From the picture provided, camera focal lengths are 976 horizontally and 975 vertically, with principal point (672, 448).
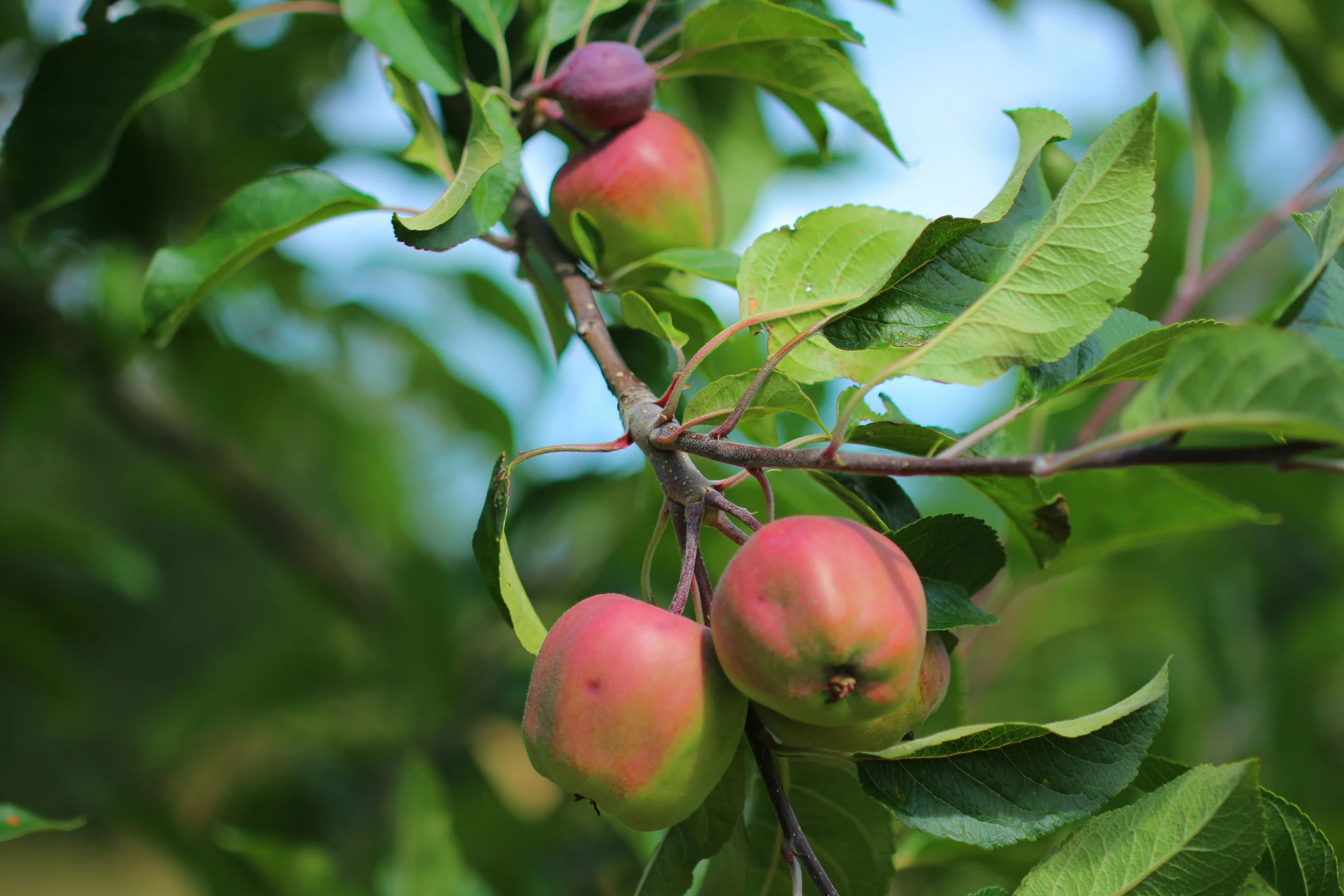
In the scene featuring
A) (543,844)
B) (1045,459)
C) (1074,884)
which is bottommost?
(543,844)

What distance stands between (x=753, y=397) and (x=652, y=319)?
12cm

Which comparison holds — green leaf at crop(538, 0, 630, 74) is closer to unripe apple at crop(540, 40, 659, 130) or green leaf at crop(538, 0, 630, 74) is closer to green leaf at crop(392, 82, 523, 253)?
unripe apple at crop(540, 40, 659, 130)

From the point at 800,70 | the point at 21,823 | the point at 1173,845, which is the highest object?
the point at 800,70

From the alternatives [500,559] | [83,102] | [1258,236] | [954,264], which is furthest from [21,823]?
[1258,236]

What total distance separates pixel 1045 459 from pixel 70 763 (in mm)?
2762

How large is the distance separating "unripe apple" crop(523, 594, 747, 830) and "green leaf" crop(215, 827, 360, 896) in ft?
2.59

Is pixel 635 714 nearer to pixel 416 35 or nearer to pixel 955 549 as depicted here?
pixel 955 549

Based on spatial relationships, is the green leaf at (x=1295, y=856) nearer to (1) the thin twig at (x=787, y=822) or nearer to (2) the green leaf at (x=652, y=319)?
(1) the thin twig at (x=787, y=822)

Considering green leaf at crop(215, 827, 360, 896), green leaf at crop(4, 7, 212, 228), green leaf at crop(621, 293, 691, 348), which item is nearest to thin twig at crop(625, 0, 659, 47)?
green leaf at crop(621, 293, 691, 348)

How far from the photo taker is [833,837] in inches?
28.4

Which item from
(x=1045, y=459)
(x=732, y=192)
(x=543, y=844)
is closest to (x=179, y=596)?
(x=543, y=844)

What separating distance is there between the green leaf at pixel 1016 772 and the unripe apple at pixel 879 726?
0.05 feet

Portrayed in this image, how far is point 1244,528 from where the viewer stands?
2299mm

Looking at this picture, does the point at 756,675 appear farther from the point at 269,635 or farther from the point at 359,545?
the point at 359,545
